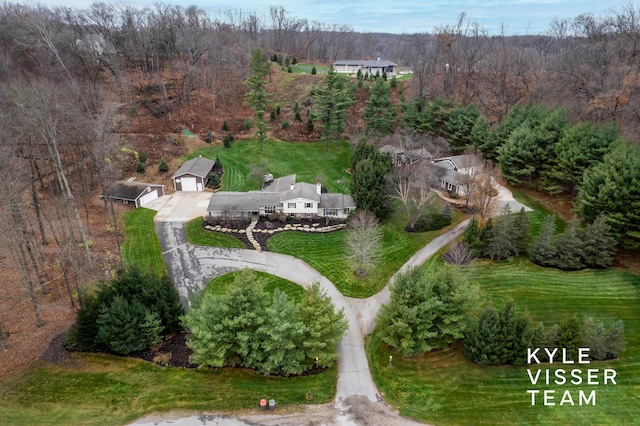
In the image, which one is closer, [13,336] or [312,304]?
[312,304]

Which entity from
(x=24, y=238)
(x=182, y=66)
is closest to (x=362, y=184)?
(x=24, y=238)

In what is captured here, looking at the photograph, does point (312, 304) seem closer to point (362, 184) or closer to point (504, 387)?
point (504, 387)

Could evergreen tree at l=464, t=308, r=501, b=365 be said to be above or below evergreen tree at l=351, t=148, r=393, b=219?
below

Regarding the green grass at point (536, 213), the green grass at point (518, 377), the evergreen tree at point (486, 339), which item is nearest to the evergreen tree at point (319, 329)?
the green grass at point (518, 377)

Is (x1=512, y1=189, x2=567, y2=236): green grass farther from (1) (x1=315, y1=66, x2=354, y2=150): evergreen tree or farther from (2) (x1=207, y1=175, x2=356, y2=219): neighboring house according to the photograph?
(1) (x1=315, y1=66, x2=354, y2=150): evergreen tree

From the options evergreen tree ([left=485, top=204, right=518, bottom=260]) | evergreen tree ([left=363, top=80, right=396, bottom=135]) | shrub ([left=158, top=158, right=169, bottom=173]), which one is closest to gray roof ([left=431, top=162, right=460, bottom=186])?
evergreen tree ([left=363, top=80, right=396, bottom=135])

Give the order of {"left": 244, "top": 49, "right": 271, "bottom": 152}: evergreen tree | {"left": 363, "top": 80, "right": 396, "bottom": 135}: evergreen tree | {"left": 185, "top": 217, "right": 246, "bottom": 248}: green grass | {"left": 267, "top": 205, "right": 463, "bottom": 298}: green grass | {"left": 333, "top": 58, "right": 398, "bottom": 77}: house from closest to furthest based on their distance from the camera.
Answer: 1. {"left": 267, "top": 205, "right": 463, "bottom": 298}: green grass
2. {"left": 185, "top": 217, "right": 246, "bottom": 248}: green grass
3. {"left": 244, "top": 49, "right": 271, "bottom": 152}: evergreen tree
4. {"left": 363, "top": 80, "right": 396, "bottom": 135}: evergreen tree
5. {"left": 333, "top": 58, "right": 398, "bottom": 77}: house
